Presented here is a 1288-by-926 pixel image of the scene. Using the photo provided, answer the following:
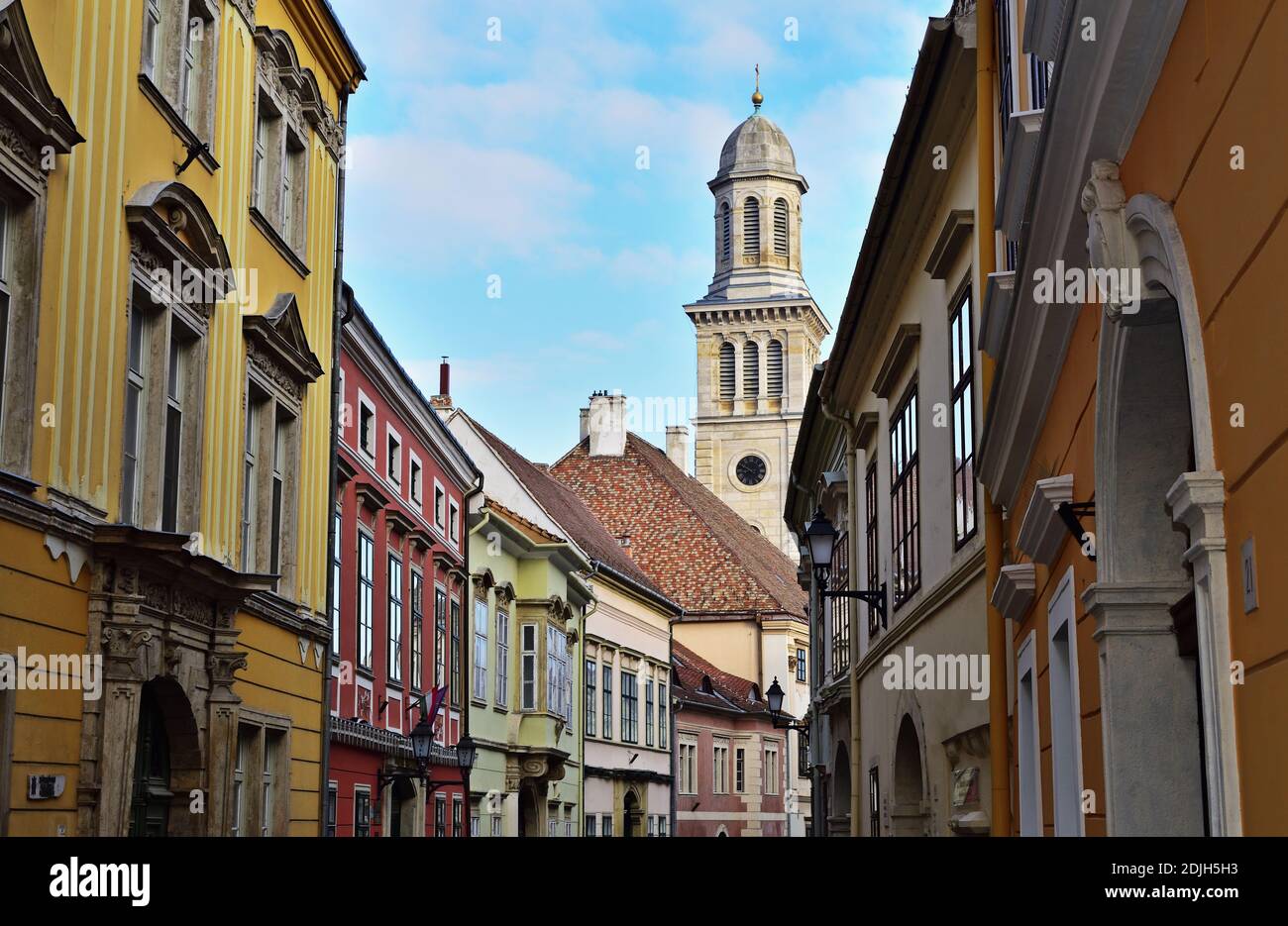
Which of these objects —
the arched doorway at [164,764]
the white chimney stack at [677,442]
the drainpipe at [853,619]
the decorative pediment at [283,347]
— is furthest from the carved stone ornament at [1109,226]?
the white chimney stack at [677,442]

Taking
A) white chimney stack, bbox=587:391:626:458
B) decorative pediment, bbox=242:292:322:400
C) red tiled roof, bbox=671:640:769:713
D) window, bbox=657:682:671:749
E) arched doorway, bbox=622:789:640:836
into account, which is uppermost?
white chimney stack, bbox=587:391:626:458

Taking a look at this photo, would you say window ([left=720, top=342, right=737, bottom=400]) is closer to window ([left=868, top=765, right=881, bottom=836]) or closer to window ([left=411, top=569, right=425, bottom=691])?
window ([left=411, top=569, right=425, bottom=691])

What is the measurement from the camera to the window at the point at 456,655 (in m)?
29.8

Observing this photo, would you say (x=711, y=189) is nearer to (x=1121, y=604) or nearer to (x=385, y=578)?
(x=385, y=578)

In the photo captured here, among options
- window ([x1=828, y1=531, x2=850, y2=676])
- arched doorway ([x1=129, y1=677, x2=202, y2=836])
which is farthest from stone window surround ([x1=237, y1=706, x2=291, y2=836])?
window ([x1=828, y1=531, x2=850, y2=676])

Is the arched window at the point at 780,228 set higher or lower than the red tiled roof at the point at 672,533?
higher

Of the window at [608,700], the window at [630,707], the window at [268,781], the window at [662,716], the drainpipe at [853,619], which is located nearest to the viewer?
the window at [268,781]

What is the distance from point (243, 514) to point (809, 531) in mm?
5863

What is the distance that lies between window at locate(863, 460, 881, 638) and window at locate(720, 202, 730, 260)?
250 ft

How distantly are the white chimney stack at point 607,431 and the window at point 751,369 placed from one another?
29.2 m

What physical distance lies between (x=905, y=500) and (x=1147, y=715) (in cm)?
1103

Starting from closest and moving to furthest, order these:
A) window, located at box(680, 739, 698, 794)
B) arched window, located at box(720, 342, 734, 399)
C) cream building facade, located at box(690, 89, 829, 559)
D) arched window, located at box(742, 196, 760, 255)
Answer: window, located at box(680, 739, 698, 794) < cream building facade, located at box(690, 89, 829, 559) < arched window, located at box(720, 342, 734, 399) < arched window, located at box(742, 196, 760, 255)

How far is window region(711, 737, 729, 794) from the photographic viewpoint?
55.4 metres

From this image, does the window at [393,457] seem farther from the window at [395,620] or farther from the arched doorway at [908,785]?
the arched doorway at [908,785]
